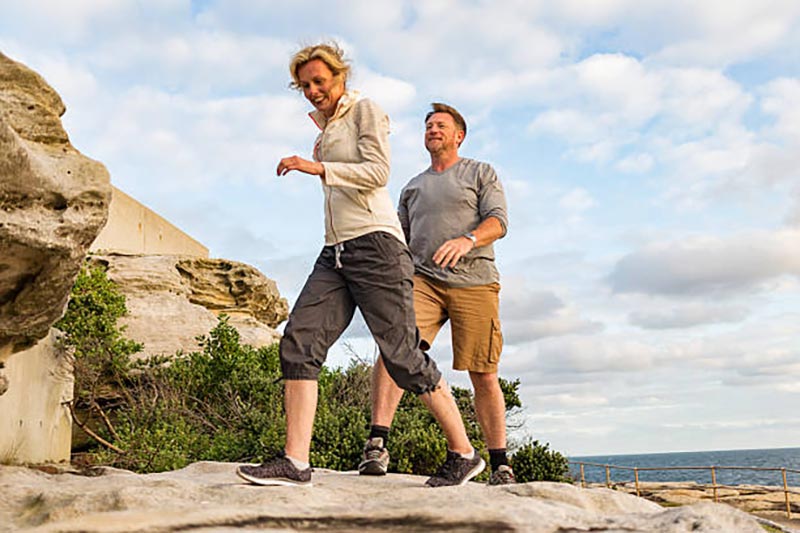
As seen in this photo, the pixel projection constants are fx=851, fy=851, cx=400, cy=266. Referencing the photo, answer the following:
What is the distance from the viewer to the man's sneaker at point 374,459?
4473 mm

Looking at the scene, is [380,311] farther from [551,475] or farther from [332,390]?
[332,390]

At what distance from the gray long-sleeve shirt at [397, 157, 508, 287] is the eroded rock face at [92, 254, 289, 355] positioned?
7812mm

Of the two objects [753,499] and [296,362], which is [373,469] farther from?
[753,499]

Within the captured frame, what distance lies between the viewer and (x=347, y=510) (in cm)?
306

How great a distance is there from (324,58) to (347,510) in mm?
2019

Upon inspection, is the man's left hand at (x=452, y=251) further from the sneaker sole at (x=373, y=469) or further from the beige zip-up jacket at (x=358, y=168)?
the sneaker sole at (x=373, y=469)

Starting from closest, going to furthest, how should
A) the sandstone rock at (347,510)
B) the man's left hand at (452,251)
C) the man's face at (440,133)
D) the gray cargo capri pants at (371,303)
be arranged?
1. the sandstone rock at (347,510)
2. the gray cargo capri pants at (371,303)
3. the man's left hand at (452,251)
4. the man's face at (440,133)

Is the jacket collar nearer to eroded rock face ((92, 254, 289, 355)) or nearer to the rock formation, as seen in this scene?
eroded rock face ((92, 254, 289, 355))

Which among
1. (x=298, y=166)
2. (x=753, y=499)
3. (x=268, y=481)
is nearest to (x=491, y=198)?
(x=298, y=166)

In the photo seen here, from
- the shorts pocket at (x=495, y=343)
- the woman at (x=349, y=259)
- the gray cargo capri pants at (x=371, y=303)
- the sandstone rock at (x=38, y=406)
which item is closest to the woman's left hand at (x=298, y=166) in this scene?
the woman at (x=349, y=259)

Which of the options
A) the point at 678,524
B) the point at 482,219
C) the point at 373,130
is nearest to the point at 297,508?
the point at 678,524

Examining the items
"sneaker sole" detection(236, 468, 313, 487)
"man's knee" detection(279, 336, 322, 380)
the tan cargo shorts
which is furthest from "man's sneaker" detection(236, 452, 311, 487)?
the tan cargo shorts

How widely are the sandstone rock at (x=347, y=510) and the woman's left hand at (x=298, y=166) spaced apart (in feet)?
4.24

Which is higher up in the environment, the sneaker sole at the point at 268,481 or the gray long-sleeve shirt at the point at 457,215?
the gray long-sleeve shirt at the point at 457,215
